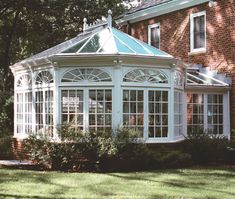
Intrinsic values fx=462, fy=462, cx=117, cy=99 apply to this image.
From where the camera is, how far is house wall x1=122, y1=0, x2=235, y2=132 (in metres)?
17.8

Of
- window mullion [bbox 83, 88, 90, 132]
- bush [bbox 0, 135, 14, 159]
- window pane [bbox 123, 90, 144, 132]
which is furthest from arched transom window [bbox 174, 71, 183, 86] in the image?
bush [bbox 0, 135, 14, 159]

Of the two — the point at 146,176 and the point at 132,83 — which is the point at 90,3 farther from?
the point at 146,176

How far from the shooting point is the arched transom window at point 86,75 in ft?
47.5

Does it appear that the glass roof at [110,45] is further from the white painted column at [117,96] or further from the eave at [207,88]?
the eave at [207,88]

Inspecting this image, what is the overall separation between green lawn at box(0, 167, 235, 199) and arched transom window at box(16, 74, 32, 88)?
12.8 ft

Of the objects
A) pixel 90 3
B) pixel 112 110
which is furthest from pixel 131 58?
pixel 90 3

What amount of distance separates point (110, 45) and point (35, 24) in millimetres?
14470

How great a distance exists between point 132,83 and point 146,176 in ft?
11.0

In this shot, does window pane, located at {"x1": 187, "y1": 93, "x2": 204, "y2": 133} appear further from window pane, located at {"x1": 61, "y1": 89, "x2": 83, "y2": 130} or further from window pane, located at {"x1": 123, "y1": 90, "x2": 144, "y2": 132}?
window pane, located at {"x1": 61, "y1": 89, "x2": 83, "y2": 130}

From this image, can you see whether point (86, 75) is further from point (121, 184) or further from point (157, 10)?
point (157, 10)

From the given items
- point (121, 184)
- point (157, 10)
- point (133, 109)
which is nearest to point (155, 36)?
point (157, 10)

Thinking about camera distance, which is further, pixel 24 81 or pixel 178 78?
pixel 24 81

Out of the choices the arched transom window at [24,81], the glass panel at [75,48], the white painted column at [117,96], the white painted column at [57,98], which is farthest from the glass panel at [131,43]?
the arched transom window at [24,81]

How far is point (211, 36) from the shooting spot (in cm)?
1869
